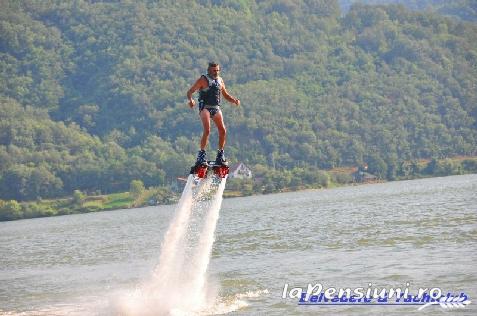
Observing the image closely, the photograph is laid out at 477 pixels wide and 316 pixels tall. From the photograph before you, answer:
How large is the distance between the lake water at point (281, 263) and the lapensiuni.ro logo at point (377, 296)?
37 cm

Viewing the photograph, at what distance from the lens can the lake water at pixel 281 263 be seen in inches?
1298

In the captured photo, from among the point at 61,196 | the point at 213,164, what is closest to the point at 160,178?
the point at 61,196

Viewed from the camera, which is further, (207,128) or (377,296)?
(377,296)

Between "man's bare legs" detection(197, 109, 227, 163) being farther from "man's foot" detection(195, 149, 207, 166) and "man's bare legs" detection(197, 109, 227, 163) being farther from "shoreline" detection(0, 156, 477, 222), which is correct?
"shoreline" detection(0, 156, 477, 222)

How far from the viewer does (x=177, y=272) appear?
32.5 metres

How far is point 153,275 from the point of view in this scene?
31.4 metres

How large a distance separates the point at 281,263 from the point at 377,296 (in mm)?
12890

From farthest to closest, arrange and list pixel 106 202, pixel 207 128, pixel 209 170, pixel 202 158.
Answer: pixel 106 202
pixel 209 170
pixel 202 158
pixel 207 128

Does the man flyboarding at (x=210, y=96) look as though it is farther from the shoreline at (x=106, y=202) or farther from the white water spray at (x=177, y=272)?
the shoreline at (x=106, y=202)

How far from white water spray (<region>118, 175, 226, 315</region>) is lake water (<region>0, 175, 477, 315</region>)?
0.98 m

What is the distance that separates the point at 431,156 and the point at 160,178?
207ft

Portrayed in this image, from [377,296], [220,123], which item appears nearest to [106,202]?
[377,296]

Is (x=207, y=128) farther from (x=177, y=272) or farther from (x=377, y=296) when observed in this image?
(x=377, y=296)

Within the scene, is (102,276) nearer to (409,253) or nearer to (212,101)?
(409,253)
